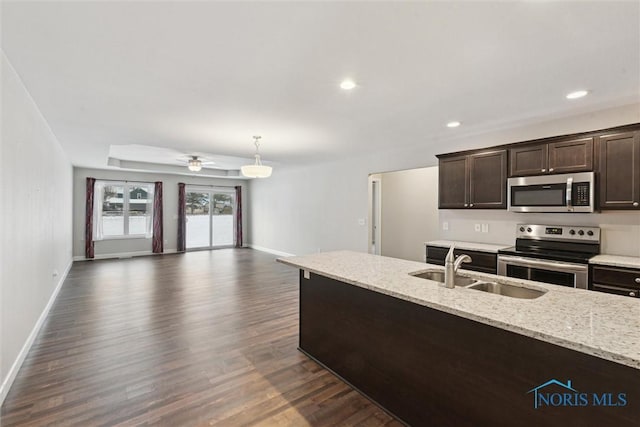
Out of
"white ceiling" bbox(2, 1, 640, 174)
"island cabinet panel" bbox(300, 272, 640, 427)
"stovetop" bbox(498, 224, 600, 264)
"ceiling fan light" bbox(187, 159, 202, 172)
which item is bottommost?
"island cabinet panel" bbox(300, 272, 640, 427)

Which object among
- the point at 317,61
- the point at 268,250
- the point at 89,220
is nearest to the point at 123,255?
the point at 89,220

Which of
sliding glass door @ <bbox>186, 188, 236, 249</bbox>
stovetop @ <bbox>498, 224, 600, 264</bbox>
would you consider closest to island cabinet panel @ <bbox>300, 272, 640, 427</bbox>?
stovetop @ <bbox>498, 224, 600, 264</bbox>

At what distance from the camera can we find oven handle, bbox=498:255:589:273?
299cm

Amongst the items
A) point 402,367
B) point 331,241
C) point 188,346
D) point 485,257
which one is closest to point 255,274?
point 331,241

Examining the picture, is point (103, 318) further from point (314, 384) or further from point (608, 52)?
point (608, 52)

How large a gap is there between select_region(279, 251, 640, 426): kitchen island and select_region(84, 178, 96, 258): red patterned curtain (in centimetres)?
808

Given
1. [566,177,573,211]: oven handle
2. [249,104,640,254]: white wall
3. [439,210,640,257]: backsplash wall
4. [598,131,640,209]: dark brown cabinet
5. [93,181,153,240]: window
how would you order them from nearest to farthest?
[598,131,640,209]: dark brown cabinet
[439,210,640,257]: backsplash wall
[566,177,573,211]: oven handle
[249,104,640,254]: white wall
[93,181,153,240]: window

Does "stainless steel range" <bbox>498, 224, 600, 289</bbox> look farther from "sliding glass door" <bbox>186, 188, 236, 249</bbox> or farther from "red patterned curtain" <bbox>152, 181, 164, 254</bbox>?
"sliding glass door" <bbox>186, 188, 236, 249</bbox>

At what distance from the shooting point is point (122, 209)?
8727 mm

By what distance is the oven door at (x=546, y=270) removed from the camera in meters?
2.98

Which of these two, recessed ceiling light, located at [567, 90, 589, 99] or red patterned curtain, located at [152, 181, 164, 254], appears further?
red patterned curtain, located at [152, 181, 164, 254]

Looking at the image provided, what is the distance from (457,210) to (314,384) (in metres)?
3.28

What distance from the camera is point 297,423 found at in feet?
6.63

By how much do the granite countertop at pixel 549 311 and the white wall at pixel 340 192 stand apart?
7.45ft
